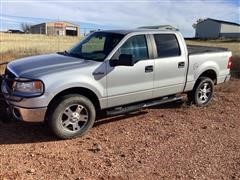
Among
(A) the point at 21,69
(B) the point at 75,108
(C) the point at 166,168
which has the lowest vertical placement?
(C) the point at 166,168

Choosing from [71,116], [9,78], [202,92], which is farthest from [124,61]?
[202,92]

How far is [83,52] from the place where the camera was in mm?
6938

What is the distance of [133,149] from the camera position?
5648 millimetres

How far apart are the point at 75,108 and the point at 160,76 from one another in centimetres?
192

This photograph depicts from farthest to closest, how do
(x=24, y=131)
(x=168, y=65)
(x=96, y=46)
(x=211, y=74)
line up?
(x=211, y=74)
(x=168, y=65)
(x=96, y=46)
(x=24, y=131)

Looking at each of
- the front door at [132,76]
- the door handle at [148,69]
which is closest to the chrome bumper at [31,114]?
the front door at [132,76]

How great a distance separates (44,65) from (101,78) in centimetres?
95

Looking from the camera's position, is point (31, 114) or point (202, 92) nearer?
point (31, 114)

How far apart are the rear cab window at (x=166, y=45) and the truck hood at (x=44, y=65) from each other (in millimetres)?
1564

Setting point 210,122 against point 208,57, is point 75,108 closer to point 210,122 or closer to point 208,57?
point 210,122

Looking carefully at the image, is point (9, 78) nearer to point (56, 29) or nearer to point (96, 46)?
point (96, 46)

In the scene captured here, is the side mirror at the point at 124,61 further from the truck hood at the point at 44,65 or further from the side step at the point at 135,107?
the side step at the point at 135,107

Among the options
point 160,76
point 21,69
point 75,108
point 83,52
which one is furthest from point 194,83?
point 21,69

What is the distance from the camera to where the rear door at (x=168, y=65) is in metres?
7.12
